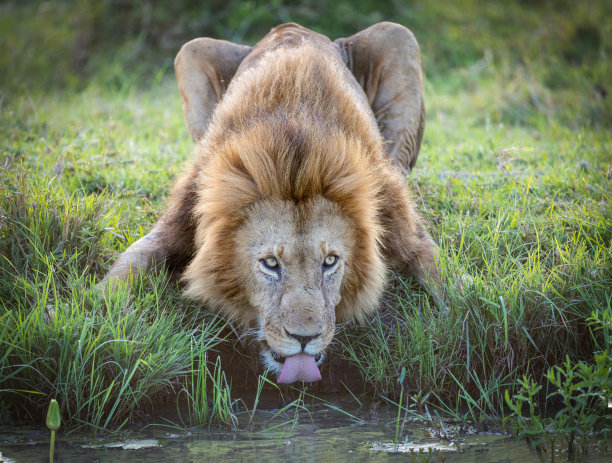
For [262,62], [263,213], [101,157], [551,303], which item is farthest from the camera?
[101,157]

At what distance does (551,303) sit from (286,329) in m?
1.41

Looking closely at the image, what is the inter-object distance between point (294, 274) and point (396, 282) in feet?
3.60

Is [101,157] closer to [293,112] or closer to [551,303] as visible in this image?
[293,112]

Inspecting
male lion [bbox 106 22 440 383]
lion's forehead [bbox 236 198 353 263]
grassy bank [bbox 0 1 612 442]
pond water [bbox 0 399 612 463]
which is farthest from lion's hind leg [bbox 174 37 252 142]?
pond water [bbox 0 399 612 463]

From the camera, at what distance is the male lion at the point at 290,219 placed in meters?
3.56

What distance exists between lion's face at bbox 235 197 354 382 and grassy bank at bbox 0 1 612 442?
0.42 metres

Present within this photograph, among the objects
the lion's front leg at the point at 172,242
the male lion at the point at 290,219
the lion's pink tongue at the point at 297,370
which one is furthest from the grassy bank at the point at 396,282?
the lion's pink tongue at the point at 297,370

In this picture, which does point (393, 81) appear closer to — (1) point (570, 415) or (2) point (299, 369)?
(2) point (299, 369)

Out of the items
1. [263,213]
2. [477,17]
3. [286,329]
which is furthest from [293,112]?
[477,17]

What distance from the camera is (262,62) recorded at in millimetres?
4570

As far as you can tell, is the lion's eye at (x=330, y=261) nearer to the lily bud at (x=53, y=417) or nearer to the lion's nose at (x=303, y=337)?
the lion's nose at (x=303, y=337)

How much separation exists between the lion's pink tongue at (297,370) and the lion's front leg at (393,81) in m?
2.35

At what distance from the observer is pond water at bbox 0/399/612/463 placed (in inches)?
121

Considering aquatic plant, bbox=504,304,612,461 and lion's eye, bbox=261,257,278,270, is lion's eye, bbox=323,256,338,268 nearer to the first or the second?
lion's eye, bbox=261,257,278,270
